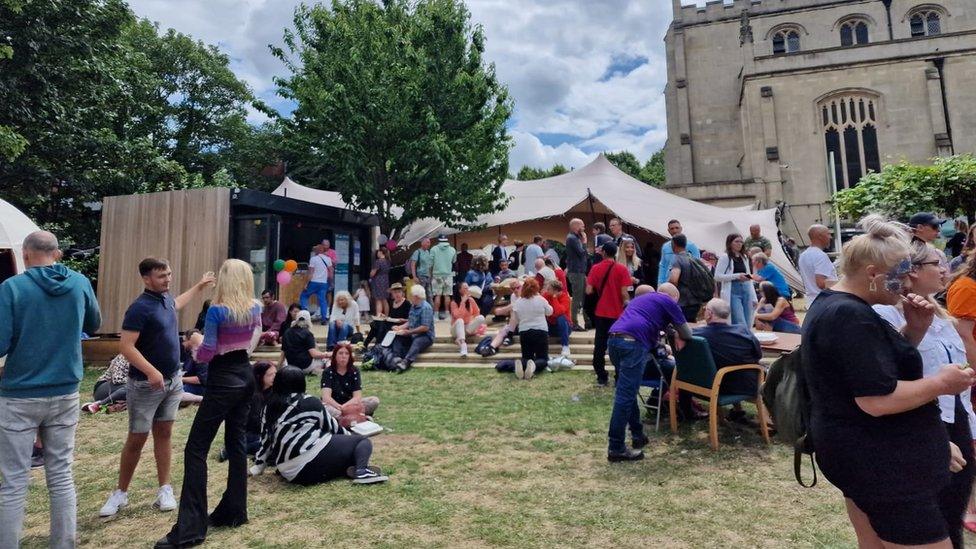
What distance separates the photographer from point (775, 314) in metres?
6.87

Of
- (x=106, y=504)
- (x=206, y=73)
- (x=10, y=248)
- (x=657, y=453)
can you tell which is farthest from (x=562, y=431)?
(x=206, y=73)

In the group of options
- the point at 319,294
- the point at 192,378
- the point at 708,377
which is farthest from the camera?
the point at 319,294

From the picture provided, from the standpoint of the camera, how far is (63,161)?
41.7 feet

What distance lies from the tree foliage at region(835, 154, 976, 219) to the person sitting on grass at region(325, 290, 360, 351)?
48.3 feet

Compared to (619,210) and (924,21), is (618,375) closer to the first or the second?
(619,210)

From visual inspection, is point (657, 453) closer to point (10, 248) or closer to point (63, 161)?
point (10, 248)

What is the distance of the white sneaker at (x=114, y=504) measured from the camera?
3.65 metres

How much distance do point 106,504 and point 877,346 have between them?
4.76 m

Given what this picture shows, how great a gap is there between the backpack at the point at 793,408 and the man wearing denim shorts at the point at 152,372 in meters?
3.55

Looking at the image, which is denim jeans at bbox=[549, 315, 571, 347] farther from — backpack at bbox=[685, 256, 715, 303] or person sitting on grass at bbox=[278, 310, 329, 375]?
person sitting on grass at bbox=[278, 310, 329, 375]

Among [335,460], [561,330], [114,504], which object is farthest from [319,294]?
[114,504]

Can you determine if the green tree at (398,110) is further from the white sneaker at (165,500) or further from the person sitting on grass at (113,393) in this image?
the white sneaker at (165,500)

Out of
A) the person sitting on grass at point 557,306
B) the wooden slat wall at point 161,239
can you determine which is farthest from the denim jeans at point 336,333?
the person sitting on grass at point 557,306

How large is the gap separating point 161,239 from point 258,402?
7985 millimetres
